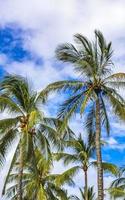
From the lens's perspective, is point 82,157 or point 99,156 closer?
point 99,156

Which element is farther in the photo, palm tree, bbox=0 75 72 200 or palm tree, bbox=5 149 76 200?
palm tree, bbox=5 149 76 200

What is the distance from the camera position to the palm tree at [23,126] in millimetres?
34287

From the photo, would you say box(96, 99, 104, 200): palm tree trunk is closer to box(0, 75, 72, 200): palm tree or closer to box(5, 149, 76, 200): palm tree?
box(0, 75, 72, 200): palm tree

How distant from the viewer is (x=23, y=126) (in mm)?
34750

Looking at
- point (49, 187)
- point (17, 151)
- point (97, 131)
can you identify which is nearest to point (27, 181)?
point (49, 187)

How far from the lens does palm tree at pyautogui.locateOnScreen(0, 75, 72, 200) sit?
34.3 m

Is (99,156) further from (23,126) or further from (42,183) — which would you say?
(42,183)

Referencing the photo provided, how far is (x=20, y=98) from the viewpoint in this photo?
1393 inches

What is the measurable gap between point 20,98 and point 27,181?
51.6ft

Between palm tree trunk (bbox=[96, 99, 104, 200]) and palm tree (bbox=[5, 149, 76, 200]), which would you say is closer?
palm tree trunk (bbox=[96, 99, 104, 200])

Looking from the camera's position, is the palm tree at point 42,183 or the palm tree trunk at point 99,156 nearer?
the palm tree trunk at point 99,156

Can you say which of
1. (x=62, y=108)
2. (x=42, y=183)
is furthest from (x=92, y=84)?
(x=42, y=183)

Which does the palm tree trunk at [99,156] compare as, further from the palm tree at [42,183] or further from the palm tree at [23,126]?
the palm tree at [42,183]

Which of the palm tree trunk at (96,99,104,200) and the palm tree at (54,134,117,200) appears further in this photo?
the palm tree at (54,134,117,200)
